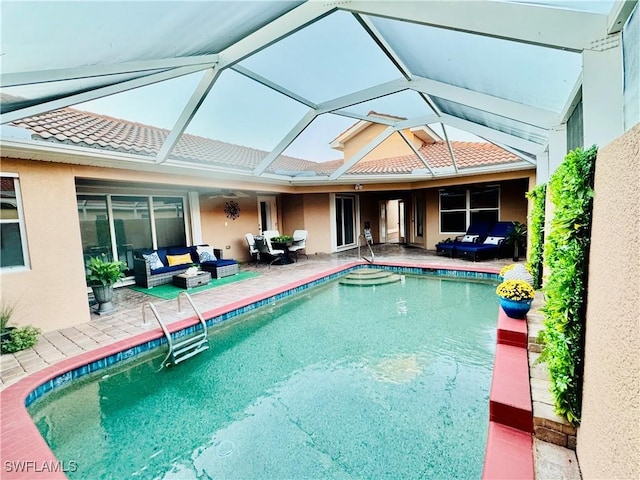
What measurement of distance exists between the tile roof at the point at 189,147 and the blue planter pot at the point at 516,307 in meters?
6.06

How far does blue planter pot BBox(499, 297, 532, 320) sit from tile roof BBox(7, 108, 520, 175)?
19.9ft

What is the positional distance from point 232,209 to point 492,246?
30.6 ft

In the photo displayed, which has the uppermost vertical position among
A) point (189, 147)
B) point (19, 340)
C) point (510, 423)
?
point (189, 147)

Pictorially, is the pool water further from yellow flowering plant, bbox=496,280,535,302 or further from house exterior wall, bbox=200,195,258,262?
house exterior wall, bbox=200,195,258,262

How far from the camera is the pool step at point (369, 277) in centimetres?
867

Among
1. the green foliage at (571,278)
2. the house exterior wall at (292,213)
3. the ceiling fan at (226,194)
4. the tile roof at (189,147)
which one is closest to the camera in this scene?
the green foliage at (571,278)

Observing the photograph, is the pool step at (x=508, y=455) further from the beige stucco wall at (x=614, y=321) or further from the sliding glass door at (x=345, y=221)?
A: the sliding glass door at (x=345, y=221)

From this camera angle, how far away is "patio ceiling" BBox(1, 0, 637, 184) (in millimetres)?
2080

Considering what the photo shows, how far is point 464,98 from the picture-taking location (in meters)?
4.39

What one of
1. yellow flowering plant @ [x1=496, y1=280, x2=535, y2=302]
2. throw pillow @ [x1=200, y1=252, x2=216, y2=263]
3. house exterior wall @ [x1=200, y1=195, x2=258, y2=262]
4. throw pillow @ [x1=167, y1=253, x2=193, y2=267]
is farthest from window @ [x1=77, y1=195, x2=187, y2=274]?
yellow flowering plant @ [x1=496, y1=280, x2=535, y2=302]

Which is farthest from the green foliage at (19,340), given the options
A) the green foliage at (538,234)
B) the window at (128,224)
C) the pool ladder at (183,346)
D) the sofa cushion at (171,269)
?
the green foliage at (538,234)

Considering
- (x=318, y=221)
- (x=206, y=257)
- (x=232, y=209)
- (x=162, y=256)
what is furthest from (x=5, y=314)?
(x=318, y=221)

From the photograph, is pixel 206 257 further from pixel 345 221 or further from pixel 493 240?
pixel 493 240

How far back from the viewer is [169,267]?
820 centimetres
